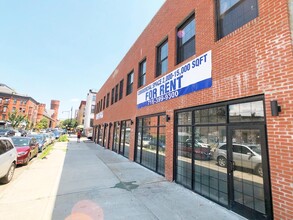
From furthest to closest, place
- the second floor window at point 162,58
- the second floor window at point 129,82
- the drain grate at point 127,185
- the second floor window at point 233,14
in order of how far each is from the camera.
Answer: the second floor window at point 129,82 < the second floor window at point 162,58 < the drain grate at point 127,185 < the second floor window at point 233,14

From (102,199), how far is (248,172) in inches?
158

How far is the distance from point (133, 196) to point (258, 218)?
3.25m

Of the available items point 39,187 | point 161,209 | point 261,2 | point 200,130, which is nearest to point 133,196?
point 161,209

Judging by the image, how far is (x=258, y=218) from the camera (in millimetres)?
3834

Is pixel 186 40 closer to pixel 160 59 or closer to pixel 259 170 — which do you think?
pixel 160 59

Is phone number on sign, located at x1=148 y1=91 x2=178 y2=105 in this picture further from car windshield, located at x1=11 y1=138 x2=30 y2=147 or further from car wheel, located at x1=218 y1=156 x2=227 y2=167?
car windshield, located at x1=11 y1=138 x2=30 y2=147

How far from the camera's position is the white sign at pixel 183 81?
5.63 meters

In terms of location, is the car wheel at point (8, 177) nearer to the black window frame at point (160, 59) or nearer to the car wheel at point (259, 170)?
the black window frame at point (160, 59)

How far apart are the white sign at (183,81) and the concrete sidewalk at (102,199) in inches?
137

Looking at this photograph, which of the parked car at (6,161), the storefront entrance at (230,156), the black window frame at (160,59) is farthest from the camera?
the black window frame at (160,59)

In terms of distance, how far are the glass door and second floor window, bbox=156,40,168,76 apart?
16.3ft

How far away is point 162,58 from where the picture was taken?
9.03m

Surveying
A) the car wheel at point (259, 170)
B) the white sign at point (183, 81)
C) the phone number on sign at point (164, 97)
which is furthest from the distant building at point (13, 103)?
the car wheel at point (259, 170)

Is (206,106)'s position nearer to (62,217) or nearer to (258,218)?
(258,218)
